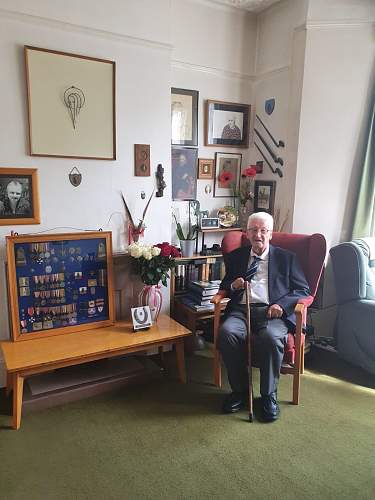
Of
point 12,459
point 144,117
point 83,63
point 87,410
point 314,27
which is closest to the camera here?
point 12,459

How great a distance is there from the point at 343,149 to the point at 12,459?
312 cm

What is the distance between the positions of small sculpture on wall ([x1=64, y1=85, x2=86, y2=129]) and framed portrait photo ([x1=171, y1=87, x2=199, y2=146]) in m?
0.92

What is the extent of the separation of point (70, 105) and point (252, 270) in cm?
161

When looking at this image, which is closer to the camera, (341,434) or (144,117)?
(341,434)

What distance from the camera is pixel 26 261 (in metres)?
2.37

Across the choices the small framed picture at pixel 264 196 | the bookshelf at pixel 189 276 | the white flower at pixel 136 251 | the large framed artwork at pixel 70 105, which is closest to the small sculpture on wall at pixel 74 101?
the large framed artwork at pixel 70 105

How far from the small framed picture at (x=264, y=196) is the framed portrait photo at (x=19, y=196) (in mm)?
1996

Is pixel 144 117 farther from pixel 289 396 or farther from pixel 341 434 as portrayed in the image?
pixel 341 434

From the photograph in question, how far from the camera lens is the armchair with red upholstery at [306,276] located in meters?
2.32

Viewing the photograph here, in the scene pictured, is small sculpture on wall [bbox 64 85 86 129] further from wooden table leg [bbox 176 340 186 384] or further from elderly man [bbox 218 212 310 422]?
wooden table leg [bbox 176 340 186 384]

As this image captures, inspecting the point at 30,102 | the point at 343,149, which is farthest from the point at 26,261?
the point at 343,149

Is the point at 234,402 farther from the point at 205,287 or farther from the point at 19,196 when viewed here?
the point at 19,196

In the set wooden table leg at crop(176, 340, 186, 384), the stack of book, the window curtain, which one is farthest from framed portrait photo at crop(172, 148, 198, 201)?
the window curtain

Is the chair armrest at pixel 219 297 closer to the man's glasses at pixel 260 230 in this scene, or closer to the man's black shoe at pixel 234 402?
the man's glasses at pixel 260 230
